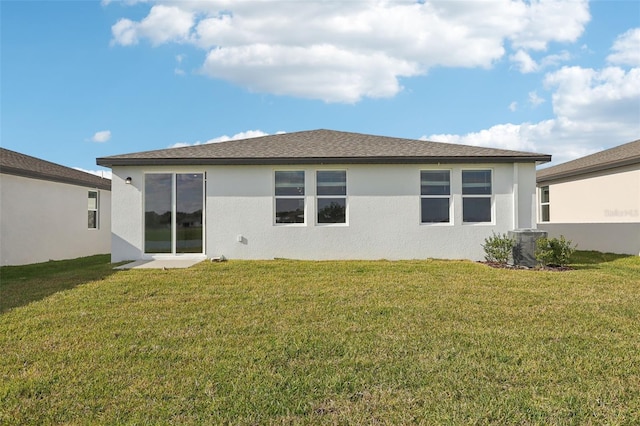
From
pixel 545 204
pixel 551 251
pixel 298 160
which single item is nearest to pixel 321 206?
pixel 298 160

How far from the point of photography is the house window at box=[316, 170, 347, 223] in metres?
11.2

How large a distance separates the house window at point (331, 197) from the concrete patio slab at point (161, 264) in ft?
12.5

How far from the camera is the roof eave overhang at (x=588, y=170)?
12.2m

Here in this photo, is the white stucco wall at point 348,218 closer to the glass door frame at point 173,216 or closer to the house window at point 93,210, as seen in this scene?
the glass door frame at point 173,216

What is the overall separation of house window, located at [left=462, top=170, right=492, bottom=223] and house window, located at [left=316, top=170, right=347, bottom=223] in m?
3.56

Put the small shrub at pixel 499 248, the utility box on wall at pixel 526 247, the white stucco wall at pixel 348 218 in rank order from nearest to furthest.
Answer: the utility box on wall at pixel 526 247 < the small shrub at pixel 499 248 < the white stucco wall at pixel 348 218

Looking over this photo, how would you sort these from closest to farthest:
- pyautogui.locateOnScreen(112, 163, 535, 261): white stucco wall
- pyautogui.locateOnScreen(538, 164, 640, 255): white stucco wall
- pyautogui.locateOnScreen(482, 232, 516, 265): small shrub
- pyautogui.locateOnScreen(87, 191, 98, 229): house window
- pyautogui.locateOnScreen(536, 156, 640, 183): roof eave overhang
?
pyautogui.locateOnScreen(482, 232, 516, 265): small shrub → pyautogui.locateOnScreen(112, 163, 535, 261): white stucco wall → pyautogui.locateOnScreen(536, 156, 640, 183): roof eave overhang → pyautogui.locateOnScreen(538, 164, 640, 255): white stucco wall → pyautogui.locateOnScreen(87, 191, 98, 229): house window

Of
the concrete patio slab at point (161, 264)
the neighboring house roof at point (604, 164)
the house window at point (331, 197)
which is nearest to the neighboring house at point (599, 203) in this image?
the neighboring house roof at point (604, 164)

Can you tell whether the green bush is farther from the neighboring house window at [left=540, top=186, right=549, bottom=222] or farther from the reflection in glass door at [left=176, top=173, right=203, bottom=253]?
the reflection in glass door at [left=176, top=173, right=203, bottom=253]

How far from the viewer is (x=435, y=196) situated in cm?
1126

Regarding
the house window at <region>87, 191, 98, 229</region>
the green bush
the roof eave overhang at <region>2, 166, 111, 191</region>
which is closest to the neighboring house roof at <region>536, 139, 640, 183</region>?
the green bush

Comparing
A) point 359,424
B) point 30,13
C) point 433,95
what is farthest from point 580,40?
point 30,13

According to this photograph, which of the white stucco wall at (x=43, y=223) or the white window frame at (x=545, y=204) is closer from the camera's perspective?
the white stucco wall at (x=43, y=223)

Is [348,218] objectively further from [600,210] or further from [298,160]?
[600,210]
